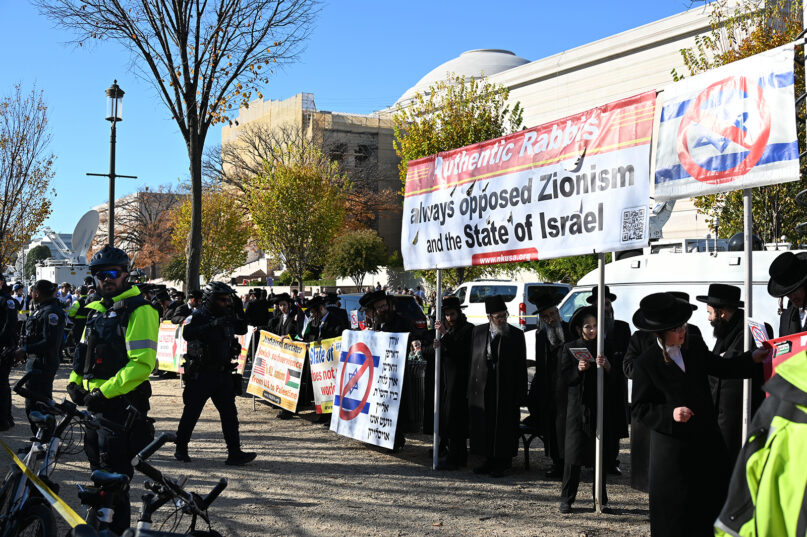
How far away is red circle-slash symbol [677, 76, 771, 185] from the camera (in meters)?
5.46

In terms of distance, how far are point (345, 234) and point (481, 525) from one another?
49.1 m

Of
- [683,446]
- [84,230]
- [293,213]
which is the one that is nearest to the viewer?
[683,446]

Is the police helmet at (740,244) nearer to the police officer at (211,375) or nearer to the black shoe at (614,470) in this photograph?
the black shoe at (614,470)

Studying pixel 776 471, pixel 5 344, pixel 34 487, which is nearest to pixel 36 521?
pixel 34 487

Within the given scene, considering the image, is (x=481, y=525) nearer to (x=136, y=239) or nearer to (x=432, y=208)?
(x=432, y=208)

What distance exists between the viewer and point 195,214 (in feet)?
55.6

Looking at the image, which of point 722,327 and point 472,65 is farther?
point 472,65

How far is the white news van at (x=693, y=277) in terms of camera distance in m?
10.0

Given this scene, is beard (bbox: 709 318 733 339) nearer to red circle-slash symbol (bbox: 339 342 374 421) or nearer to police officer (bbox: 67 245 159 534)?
red circle-slash symbol (bbox: 339 342 374 421)

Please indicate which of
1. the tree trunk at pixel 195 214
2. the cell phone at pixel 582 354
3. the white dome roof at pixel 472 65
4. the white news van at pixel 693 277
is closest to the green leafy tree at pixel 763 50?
the white news van at pixel 693 277

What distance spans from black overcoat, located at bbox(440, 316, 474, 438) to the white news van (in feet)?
11.5

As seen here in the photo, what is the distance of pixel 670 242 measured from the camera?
48.4 ft

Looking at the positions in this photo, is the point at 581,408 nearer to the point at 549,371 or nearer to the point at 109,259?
the point at 549,371

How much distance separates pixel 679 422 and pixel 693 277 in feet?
22.0
